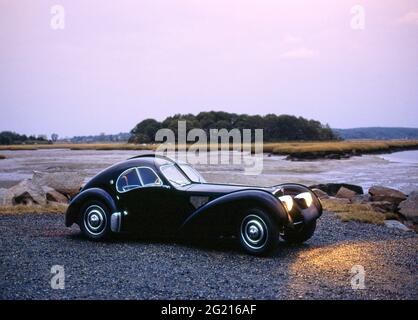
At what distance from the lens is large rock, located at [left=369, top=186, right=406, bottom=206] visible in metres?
18.0

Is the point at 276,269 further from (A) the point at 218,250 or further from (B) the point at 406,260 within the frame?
(B) the point at 406,260

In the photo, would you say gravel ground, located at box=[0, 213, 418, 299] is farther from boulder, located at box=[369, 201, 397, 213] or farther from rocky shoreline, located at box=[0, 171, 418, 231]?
boulder, located at box=[369, 201, 397, 213]

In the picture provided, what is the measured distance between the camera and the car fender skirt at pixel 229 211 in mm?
7656

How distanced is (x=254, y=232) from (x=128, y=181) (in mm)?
2694

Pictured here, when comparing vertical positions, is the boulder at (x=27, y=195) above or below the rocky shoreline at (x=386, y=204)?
above

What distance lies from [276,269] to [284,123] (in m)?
115

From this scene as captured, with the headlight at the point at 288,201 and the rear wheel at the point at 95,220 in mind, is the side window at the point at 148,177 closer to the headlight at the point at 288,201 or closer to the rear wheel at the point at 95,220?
the rear wheel at the point at 95,220

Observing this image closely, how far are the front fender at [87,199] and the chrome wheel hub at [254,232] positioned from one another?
2.55 m

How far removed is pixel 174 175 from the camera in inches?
355

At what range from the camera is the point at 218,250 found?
27.9 feet

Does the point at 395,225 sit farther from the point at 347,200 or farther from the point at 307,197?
the point at 347,200
